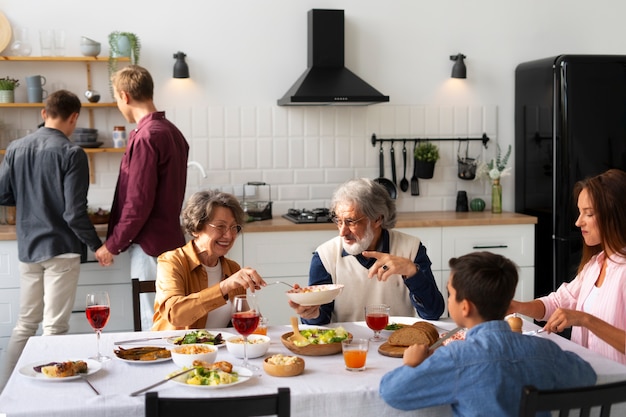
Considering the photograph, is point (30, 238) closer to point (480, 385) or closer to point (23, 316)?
point (23, 316)

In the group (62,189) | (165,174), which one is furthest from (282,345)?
(62,189)

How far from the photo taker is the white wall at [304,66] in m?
5.19

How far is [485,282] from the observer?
2.12 m

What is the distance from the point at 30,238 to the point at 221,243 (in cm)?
168

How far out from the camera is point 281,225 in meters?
4.89

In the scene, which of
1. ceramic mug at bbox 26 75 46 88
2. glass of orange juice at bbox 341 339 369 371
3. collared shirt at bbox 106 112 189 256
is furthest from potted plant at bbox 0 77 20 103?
glass of orange juice at bbox 341 339 369 371

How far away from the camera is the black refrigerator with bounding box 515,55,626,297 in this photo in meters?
5.07

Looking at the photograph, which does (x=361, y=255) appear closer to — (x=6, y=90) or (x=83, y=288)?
(x=83, y=288)

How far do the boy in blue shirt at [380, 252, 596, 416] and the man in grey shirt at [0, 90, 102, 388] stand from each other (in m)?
2.66

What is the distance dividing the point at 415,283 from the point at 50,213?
2144mm

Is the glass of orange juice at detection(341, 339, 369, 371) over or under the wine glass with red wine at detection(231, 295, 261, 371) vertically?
under

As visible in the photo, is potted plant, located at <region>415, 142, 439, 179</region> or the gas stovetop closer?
the gas stovetop

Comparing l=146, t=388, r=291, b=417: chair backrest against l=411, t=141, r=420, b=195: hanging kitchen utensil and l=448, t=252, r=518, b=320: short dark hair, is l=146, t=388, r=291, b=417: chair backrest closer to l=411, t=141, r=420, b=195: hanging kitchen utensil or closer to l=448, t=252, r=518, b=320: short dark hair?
l=448, t=252, r=518, b=320: short dark hair

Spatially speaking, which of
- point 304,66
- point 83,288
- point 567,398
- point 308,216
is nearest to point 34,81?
point 83,288
